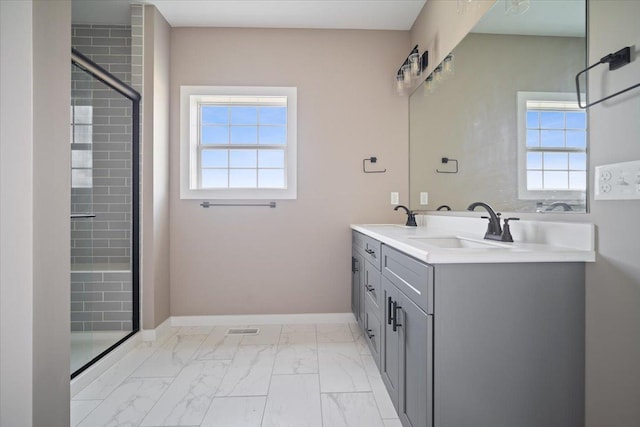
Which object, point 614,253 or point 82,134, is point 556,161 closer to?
point 614,253

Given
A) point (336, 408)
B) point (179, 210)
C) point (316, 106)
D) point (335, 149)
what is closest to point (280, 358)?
point (336, 408)

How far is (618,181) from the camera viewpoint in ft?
3.40

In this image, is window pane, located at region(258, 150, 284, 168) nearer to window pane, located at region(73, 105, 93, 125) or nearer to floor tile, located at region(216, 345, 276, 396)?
window pane, located at region(73, 105, 93, 125)

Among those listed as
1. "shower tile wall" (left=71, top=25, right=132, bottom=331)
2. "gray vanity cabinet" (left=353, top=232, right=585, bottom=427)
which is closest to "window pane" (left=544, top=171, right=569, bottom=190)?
"gray vanity cabinet" (left=353, top=232, right=585, bottom=427)

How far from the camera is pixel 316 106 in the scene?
2965mm

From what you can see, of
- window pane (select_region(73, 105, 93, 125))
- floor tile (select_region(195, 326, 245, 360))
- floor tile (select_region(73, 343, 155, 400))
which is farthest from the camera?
floor tile (select_region(195, 326, 245, 360))

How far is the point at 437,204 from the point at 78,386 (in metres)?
2.60

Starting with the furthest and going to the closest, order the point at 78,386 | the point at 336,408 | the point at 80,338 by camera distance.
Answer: the point at 80,338 < the point at 78,386 < the point at 336,408

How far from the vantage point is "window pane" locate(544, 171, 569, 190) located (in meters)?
1.27

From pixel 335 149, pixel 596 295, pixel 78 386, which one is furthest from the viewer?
pixel 335 149

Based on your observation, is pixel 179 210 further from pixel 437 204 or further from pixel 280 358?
pixel 437 204

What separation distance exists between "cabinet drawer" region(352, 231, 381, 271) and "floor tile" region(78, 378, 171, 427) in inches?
57.0

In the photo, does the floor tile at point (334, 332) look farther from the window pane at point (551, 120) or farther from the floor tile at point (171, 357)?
the window pane at point (551, 120)

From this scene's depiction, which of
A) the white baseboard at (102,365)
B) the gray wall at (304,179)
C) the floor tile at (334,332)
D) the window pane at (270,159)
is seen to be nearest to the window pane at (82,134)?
the gray wall at (304,179)
